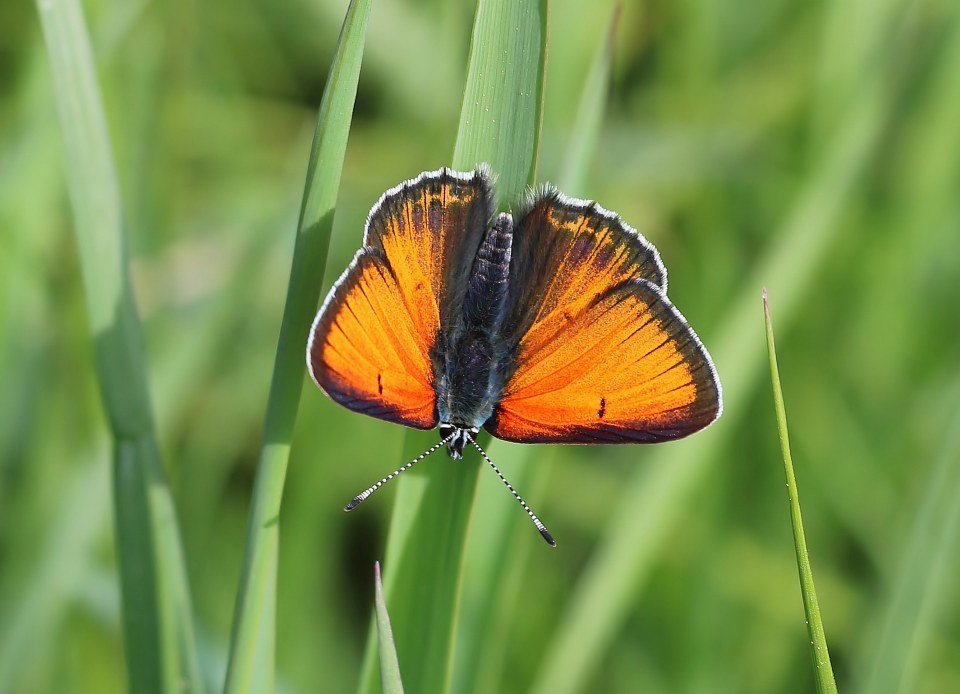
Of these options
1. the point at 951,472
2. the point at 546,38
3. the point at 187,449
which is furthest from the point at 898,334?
the point at 187,449

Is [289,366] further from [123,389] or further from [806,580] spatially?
[806,580]

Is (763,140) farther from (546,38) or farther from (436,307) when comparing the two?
(546,38)

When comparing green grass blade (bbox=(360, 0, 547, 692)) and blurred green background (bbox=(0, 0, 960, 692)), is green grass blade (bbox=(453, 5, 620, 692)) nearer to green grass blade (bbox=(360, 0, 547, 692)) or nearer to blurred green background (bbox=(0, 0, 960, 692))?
green grass blade (bbox=(360, 0, 547, 692))

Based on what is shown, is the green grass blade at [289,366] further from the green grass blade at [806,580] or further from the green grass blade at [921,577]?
the green grass blade at [921,577]

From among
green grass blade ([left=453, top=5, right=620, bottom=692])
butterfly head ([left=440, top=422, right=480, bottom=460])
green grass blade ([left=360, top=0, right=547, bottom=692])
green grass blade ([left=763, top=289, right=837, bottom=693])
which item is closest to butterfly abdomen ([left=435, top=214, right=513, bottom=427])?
green grass blade ([left=453, top=5, right=620, bottom=692])

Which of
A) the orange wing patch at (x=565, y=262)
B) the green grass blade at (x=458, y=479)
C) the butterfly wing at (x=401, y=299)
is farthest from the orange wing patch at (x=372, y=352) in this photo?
the orange wing patch at (x=565, y=262)

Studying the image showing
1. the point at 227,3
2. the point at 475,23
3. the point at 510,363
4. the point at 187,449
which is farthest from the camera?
the point at 227,3
